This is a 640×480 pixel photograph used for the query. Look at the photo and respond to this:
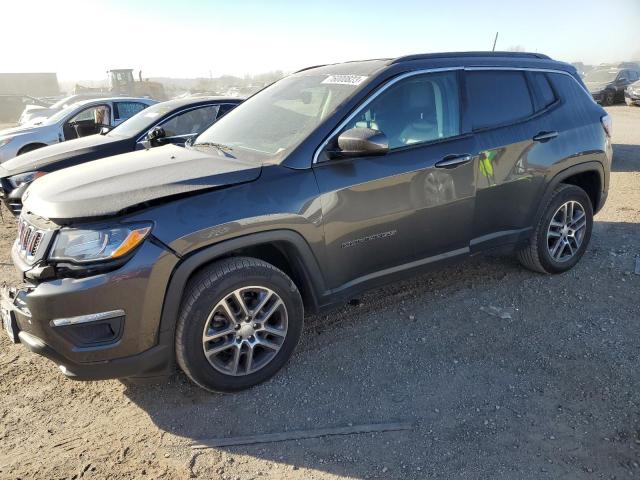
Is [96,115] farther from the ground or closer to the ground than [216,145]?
closer to the ground

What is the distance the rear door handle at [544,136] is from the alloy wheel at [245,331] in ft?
8.06

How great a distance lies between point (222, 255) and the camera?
2.76m

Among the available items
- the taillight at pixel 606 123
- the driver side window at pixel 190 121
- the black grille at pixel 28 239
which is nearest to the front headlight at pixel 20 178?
the driver side window at pixel 190 121

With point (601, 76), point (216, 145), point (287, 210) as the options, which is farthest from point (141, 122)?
point (601, 76)

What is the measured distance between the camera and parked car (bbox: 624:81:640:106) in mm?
20688

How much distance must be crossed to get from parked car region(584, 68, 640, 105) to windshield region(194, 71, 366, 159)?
2282 centimetres

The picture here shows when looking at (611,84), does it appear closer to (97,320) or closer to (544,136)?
(544,136)

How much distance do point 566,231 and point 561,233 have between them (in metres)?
0.06

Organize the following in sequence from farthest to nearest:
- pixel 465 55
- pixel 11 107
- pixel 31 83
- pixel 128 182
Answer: pixel 31 83 → pixel 11 107 → pixel 465 55 → pixel 128 182

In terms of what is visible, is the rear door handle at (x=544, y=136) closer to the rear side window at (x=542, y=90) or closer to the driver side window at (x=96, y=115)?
the rear side window at (x=542, y=90)

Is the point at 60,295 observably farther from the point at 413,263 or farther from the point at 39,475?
the point at 413,263

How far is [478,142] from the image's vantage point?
3525 mm

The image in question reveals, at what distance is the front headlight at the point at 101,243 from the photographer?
238cm

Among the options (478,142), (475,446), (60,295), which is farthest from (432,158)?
(60,295)
